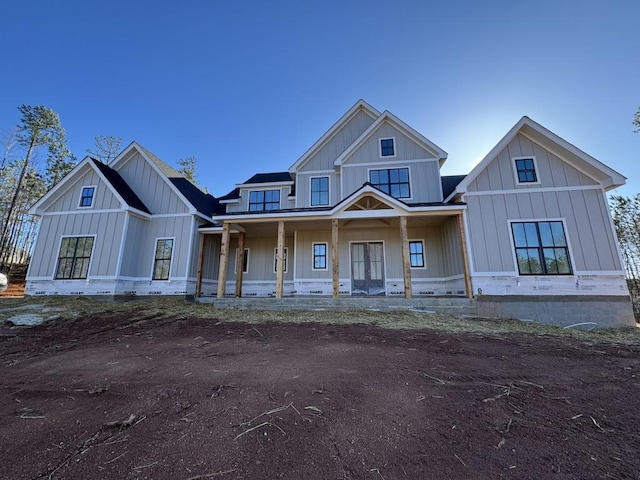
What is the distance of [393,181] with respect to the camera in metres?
12.6

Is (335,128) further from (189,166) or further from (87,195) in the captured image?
(189,166)

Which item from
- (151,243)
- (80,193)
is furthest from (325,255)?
(80,193)

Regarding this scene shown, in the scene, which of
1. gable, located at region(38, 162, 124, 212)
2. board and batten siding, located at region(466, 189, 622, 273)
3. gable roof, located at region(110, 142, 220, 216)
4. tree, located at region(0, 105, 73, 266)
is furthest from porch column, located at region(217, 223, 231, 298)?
tree, located at region(0, 105, 73, 266)

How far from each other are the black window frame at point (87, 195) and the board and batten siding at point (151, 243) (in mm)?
2359

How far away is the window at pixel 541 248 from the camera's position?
909cm

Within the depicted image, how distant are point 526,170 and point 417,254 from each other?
5.10 m

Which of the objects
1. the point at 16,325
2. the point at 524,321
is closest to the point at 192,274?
the point at 16,325

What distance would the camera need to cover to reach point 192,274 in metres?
12.5

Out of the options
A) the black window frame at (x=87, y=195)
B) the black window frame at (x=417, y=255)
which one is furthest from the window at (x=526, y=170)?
the black window frame at (x=87, y=195)

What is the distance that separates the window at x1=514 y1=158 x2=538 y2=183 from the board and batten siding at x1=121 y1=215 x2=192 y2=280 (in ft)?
45.9

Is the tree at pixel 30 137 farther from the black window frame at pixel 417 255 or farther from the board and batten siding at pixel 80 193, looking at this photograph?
the black window frame at pixel 417 255

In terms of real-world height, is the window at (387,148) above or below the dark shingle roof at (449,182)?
above

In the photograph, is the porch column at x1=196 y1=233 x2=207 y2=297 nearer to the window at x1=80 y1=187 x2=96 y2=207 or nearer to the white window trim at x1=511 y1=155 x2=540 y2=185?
the window at x1=80 y1=187 x2=96 y2=207

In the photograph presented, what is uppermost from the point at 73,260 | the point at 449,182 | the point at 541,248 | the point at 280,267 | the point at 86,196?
the point at 449,182
